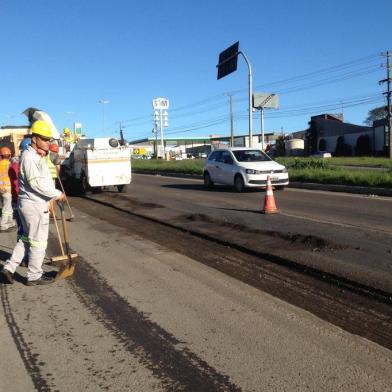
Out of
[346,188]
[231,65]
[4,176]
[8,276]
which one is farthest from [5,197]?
[231,65]

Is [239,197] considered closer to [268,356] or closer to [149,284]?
[149,284]

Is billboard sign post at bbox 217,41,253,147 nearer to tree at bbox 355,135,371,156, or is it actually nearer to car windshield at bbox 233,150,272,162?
car windshield at bbox 233,150,272,162

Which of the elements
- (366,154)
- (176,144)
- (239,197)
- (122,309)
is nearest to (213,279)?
(122,309)

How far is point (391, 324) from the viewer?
4613 mm

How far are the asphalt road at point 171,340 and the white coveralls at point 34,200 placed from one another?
16.5 inches

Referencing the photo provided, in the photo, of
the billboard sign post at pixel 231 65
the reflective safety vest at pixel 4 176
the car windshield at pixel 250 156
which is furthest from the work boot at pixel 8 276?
the billboard sign post at pixel 231 65

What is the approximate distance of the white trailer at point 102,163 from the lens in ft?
59.7

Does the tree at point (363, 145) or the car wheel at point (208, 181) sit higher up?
the tree at point (363, 145)

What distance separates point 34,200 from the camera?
238 inches

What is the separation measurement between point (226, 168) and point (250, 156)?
3.23ft

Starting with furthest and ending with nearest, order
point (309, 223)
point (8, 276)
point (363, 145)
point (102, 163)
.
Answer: point (363, 145), point (102, 163), point (309, 223), point (8, 276)

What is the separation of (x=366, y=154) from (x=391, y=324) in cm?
6581

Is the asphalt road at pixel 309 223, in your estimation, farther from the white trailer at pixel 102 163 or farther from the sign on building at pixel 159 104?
the sign on building at pixel 159 104

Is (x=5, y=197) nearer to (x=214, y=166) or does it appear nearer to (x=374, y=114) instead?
(x=214, y=166)
